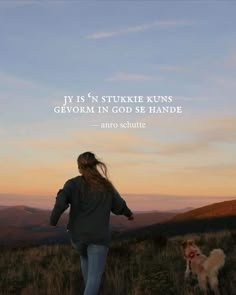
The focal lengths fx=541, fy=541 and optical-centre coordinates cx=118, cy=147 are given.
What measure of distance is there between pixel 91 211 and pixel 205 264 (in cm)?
192

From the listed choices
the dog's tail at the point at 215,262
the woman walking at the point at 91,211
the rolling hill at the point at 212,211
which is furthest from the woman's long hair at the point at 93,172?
the rolling hill at the point at 212,211

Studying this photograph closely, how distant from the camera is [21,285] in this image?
9.20 meters

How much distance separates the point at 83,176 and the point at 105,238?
2.57 feet

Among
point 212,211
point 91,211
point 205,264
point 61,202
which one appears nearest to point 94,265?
point 91,211

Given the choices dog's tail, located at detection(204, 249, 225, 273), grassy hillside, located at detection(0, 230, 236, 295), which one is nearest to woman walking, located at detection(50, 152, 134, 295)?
grassy hillside, located at detection(0, 230, 236, 295)

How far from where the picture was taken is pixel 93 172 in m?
6.33

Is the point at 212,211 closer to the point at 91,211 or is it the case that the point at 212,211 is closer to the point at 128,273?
the point at 128,273

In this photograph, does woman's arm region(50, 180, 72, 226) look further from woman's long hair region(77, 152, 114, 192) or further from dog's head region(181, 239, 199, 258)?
dog's head region(181, 239, 199, 258)

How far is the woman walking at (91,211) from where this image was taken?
6.34 metres

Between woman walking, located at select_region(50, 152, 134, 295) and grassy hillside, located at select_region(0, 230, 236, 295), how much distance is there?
1.40 m

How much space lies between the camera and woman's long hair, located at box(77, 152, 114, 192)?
632cm

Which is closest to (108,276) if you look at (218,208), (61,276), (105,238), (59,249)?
(61,276)

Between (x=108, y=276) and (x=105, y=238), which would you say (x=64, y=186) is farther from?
(x=108, y=276)

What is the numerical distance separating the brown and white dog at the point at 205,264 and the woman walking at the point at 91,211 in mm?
1612
